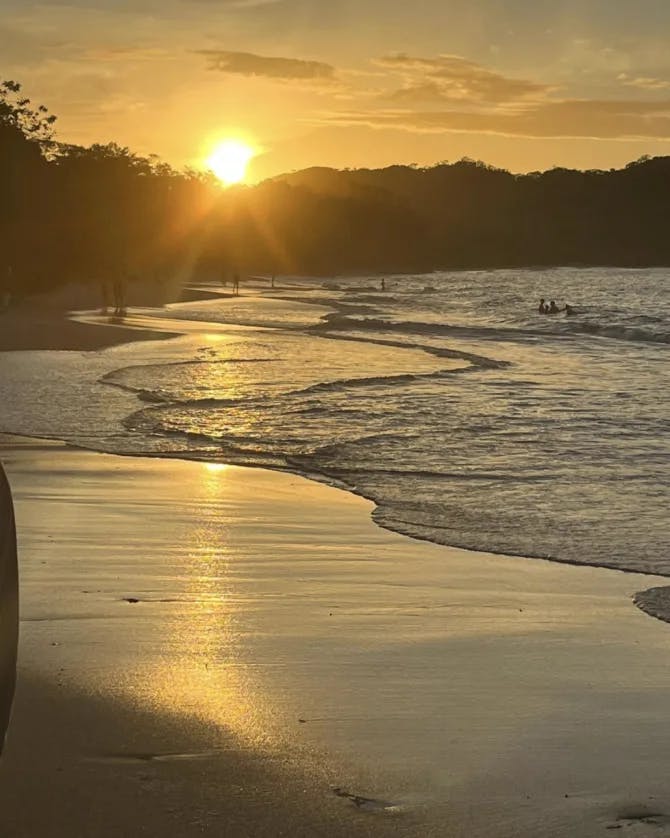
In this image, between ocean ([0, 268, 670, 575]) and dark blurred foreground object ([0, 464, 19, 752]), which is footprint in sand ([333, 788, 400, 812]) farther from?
ocean ([0, 268, 670, 575])

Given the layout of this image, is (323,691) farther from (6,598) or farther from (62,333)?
(62,333)

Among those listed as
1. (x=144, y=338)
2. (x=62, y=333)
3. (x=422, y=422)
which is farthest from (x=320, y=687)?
(x=62, y=333)

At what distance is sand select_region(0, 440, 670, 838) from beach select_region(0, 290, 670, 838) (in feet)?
0.04

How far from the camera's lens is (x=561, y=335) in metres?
45.8

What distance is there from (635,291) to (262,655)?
99.3m

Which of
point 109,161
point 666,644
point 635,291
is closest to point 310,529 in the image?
point 666,644

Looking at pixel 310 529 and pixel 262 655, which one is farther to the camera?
pixel 310 529

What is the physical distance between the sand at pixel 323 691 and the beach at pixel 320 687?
0.04 ft

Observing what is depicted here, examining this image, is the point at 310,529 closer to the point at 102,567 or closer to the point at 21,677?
the point at 102,567

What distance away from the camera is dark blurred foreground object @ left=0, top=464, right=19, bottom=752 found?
3.09 metres

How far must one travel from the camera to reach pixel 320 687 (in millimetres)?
5527

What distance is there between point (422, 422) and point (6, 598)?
14137mm

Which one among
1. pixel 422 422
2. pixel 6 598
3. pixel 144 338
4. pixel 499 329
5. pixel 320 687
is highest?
pixel 6 598

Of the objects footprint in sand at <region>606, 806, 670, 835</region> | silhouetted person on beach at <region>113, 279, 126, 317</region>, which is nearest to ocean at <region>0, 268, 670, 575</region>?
footprint in sand at <region>606, 806, 670, 835</region>
